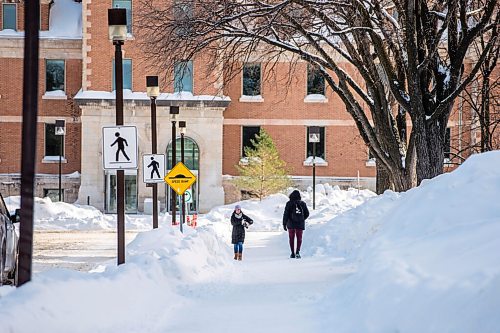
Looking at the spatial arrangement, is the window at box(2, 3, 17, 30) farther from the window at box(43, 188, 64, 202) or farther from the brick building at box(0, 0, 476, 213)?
the window at box(43, 188, 64, 202)

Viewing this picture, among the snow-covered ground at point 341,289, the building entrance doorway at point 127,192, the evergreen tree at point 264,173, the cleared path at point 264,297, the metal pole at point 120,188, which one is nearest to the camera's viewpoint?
the snow-covered ground at point 341,289

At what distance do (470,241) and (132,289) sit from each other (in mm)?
4430

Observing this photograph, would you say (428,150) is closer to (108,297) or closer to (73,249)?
(108,297)

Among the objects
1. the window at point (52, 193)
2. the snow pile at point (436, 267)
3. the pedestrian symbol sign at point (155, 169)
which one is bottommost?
the window at point (52, 193)

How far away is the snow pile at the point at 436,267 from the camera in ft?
17.9

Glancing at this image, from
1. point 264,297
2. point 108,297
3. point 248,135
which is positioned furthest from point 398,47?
point 248,135

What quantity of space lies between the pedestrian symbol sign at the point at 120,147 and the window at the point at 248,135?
109 feet

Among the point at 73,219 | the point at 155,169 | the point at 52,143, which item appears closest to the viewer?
the point at 155,169

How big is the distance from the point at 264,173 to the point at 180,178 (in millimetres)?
21737

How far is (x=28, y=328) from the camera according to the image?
5836 mm

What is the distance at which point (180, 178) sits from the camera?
19562 millimetres

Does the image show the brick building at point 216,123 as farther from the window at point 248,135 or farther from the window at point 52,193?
the window at point 52,193

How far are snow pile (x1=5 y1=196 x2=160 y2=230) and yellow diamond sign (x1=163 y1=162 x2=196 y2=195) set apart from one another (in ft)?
45.2

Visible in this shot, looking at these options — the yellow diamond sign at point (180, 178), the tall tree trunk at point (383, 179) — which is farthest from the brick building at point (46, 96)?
the yellow diamond sign at point (180, 178)
